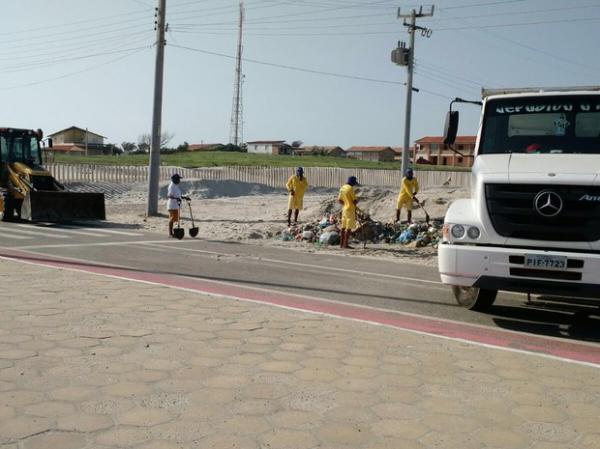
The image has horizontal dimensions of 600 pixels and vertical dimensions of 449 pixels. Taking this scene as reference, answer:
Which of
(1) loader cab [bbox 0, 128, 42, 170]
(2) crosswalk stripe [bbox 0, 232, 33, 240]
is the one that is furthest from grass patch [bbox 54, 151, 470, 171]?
(2) crosswalk stripe [bbox 0, 232, 33, 240]

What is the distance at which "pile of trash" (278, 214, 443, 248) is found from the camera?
16.5m

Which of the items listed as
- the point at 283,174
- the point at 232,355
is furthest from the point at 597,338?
the point at 283,174

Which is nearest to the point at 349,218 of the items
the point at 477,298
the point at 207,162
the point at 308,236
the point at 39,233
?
the point at 308,236

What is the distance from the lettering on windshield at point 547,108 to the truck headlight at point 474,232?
6.37 ft

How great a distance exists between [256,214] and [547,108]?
18.1 meters

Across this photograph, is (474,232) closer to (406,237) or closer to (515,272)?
(515,272)

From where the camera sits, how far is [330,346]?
19.9 ft

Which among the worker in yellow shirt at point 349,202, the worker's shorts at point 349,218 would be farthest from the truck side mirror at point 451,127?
the worker's shorts at point 349,218

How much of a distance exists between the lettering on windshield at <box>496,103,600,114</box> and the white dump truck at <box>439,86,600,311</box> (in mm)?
13

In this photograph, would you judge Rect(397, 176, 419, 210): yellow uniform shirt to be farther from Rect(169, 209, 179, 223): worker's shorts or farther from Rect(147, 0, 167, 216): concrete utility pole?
Rect(147, 0, 167, 216): concrete utility pole

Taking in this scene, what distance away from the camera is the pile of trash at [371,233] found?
16.5m

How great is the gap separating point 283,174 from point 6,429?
1691 inches

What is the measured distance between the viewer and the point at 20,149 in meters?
20.8

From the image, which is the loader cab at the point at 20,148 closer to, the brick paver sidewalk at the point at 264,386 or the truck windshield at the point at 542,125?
the brick paver sidewalk at the point at 264,386
